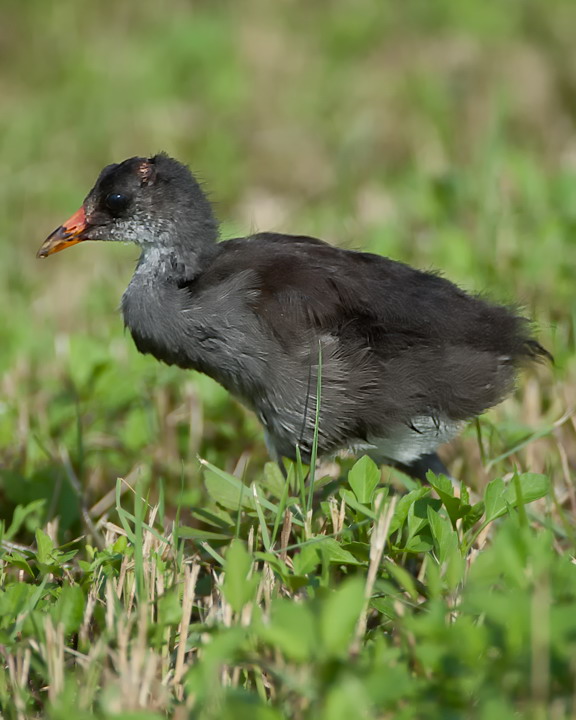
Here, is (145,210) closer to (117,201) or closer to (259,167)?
(117,201)

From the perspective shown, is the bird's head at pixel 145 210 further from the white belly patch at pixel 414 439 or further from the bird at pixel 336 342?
the white belly patch at pixel 414 439

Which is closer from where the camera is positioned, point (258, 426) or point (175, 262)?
point (175, 262)

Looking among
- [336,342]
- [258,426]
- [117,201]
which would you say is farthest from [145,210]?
[258,426]

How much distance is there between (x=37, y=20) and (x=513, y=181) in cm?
461

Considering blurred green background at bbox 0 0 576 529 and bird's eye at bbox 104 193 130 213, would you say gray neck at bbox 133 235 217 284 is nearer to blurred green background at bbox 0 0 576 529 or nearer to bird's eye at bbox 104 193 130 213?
bird's eye at bbox 104 193 130 213

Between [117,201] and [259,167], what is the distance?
3.96 metres

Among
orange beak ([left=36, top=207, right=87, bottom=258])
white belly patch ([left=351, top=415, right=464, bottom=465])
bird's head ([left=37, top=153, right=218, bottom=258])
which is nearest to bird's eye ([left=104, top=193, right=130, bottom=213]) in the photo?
bird's head ([left=37, top=153, right=218, bottom=258])

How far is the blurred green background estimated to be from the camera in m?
3.96

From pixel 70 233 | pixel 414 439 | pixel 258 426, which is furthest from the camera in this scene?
pixel 258 426

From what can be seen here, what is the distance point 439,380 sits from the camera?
3078mm

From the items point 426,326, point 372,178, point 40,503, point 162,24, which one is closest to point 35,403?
point 40,503

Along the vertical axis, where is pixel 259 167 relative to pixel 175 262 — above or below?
above

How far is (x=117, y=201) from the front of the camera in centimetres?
340

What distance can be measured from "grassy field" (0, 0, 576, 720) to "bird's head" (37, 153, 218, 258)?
60 centimetres
